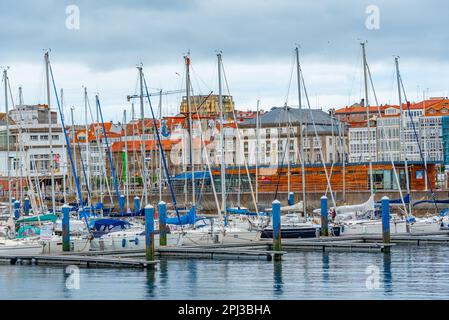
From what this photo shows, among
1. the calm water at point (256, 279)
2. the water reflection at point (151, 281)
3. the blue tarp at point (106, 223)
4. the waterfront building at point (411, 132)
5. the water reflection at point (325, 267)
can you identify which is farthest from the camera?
the waterfront building at point (411, 132)

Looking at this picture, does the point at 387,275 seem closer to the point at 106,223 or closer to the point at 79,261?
the point at 79,261

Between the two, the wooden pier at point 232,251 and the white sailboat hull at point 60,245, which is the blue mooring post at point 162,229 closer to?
the wooden pier at point 232,251

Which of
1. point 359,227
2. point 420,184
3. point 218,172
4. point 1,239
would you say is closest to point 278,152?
point 218,172

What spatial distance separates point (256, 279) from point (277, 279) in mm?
915

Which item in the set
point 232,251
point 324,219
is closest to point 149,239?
point 232,251

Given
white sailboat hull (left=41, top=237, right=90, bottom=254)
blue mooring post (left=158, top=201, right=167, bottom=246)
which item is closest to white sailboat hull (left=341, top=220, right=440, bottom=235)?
blue mooring post (left=158, top=201, right=167, bottom=246)

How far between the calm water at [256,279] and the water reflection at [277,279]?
40 millimetres

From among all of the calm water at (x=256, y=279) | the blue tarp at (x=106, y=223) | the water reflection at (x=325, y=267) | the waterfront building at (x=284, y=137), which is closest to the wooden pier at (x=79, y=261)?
the calm water at (x=256, y=279)

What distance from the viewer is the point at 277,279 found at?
47500mm

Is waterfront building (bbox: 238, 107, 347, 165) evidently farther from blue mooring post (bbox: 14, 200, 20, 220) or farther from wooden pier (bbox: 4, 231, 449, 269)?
wooden pier (bbox: 4, 231, 449, 269)

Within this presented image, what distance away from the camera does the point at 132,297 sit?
4244 centimetres

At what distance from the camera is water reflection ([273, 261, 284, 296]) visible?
43875mm

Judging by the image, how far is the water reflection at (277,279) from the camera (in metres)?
43.9
